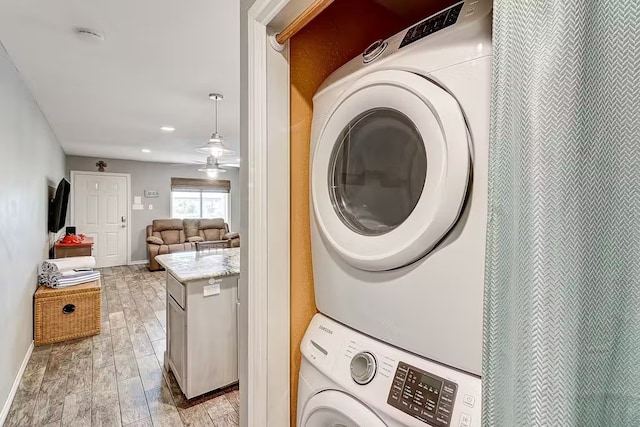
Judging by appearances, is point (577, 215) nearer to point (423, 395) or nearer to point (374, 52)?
point (423, 395)

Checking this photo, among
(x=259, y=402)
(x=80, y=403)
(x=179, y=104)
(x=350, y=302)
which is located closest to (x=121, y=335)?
(x=80, y=403)

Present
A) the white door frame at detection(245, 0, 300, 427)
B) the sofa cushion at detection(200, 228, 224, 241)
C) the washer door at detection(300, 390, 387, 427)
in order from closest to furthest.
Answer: the washer door at detection(300, 390, 387, 427) < the white door frame at detection(245, 0, 300, 427) < the sofa cushion at detection(200, 228, 224, 241)

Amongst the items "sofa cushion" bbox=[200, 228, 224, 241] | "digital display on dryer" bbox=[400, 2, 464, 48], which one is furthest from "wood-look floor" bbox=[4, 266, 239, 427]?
"sofa cushion" bbox=[200, 228, 224, 241]

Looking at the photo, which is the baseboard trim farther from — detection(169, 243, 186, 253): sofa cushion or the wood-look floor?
detection(169, 243, 186, 253): sofa cushion

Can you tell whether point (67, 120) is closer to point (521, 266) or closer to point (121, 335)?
point (121, 335)

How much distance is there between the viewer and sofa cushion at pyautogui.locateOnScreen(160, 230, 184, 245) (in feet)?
24.1

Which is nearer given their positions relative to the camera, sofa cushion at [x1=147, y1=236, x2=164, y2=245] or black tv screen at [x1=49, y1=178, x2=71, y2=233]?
black tv screen at [x1=49, y1=178, x2=71, y2=233]

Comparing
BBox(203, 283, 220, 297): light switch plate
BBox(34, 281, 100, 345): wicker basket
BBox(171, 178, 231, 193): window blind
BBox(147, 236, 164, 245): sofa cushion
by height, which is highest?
BBox(171, 178, 231, 193): window blind

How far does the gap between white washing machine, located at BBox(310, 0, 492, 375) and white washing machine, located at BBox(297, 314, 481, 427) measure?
36 millimetres

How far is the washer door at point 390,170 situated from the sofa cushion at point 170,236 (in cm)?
724

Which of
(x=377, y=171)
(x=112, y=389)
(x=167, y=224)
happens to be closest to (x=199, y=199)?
(x=167, y=224)

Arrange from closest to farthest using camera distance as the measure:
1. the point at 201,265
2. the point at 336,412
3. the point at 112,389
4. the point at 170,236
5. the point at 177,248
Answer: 1. the point at 336,412
2. the point at 112,389
3. the point at 201,265
4. the point at 177,248
5. the point at 170,236

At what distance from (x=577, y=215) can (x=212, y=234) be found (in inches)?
318

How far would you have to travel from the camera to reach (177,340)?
8.07ft
